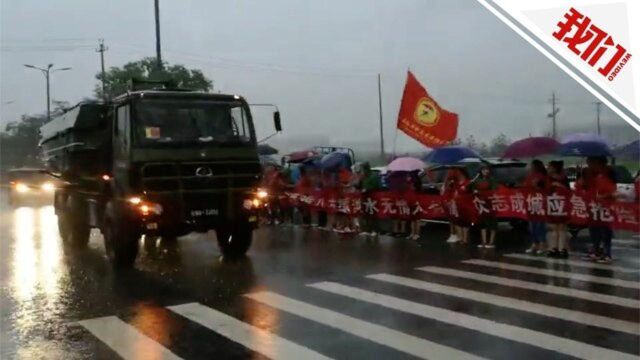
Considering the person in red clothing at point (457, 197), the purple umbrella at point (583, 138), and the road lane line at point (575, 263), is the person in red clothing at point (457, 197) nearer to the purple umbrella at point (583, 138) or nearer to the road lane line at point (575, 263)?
the road lane line at point (575, 263)

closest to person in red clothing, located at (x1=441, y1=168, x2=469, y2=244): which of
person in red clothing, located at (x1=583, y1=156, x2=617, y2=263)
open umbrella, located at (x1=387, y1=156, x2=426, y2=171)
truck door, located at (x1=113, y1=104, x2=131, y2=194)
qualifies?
open umbrella, located at (x1=387, y1=156, x2=426, y2=171)

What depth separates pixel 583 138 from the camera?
11805 mm

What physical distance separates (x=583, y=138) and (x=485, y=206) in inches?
85.1

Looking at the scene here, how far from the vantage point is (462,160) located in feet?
46.5

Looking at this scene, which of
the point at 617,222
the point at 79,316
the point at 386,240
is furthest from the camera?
the point at 386,240

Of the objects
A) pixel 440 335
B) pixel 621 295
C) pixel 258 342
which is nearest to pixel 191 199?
pixel 258 342

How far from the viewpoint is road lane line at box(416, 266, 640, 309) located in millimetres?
7559

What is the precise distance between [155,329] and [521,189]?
744cm

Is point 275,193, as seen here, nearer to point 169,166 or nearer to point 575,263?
point 169,166

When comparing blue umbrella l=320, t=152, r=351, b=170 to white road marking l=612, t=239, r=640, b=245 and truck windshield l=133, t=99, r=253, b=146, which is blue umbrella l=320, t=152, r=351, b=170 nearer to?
truck windshield l=133, t=99, r=253, b=146

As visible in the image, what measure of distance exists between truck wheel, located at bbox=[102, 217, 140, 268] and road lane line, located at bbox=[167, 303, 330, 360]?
9.98 ft

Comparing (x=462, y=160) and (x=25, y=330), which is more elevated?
(x=462, y=160)

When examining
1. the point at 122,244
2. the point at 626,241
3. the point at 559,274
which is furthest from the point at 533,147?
the point at 122,244

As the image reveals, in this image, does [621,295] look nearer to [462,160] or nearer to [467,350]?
[467,350]
